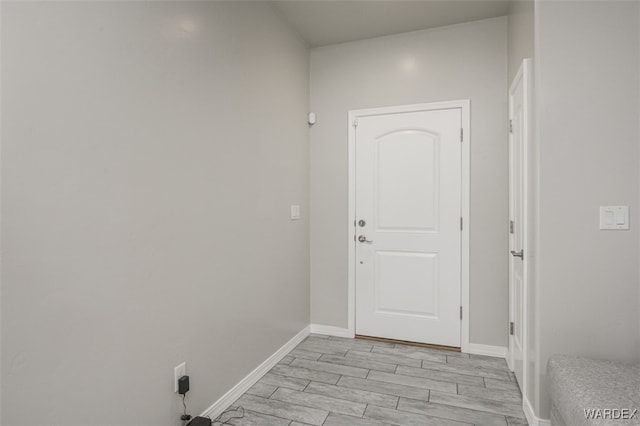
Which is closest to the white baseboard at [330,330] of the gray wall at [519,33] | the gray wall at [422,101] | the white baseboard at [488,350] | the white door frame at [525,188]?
the gray wall at [422,101]

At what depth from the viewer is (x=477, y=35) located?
2.99 meters

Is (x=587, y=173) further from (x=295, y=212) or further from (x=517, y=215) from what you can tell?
(x=295, y=212)

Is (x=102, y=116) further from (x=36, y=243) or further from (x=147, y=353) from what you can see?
(x=147, y=353)

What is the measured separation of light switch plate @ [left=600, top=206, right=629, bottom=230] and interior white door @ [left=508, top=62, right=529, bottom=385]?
383mm

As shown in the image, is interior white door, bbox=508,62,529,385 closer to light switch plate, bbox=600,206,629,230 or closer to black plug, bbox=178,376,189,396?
light switch plate, bbox=600,206,629,230

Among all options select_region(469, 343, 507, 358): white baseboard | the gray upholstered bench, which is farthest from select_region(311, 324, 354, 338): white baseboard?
the gray upholstered bench

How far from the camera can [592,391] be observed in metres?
1.45

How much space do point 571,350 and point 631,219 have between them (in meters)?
0.71

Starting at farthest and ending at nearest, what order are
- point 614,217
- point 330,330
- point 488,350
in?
1. point 330,330
2. point 488,350
3. point 614,217

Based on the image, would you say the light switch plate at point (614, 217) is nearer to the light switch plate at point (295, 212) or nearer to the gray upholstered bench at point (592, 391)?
the gray upholstered bench at point (592, 391)

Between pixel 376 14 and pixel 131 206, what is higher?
pixel 376 14

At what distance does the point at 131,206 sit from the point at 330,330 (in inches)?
93.9

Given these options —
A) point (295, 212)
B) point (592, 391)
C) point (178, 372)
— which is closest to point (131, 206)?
point (178, 372)

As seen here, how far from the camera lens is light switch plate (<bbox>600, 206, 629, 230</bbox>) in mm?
1781
